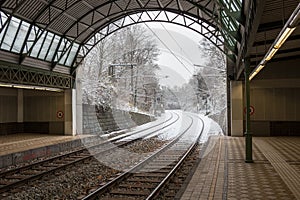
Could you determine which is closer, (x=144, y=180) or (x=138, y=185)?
(x=138, y=185)

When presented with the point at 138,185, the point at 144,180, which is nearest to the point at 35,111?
the point at 144,180

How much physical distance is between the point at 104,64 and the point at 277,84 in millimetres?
18982

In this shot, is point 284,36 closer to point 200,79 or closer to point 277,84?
point 277,84

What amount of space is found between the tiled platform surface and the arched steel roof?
525 centimetres

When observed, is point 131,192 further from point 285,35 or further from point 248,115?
point 248,115

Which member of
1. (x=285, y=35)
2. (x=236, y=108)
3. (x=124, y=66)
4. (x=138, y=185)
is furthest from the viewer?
(x=124, y=66)

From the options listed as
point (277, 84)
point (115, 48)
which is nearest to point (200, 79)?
point (115, 48)

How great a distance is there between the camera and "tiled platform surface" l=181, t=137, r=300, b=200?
7.29 metres

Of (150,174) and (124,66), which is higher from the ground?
(124,66)

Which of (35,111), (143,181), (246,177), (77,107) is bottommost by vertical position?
(143,181)

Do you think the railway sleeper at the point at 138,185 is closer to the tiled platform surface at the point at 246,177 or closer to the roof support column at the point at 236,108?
the tiled platform surface at the point at 246,177

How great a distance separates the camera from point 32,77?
18.3 m

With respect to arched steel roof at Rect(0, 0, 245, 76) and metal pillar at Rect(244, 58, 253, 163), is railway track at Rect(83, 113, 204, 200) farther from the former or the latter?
arched steel roof at Rect(0, 0, 245, 76)

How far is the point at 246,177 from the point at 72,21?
14.6 m
